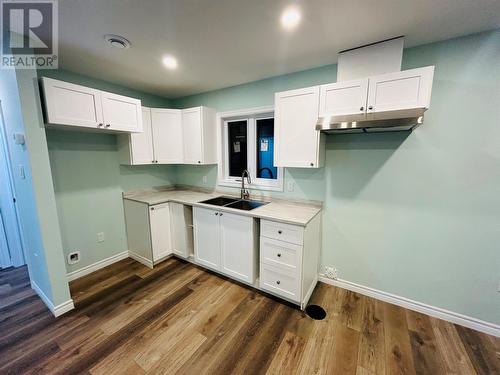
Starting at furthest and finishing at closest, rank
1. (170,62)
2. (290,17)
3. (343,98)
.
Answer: (170,62)
(343,98)
(290,17)

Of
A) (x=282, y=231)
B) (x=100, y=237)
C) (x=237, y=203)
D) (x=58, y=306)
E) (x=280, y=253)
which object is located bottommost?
(x=58, y=306)

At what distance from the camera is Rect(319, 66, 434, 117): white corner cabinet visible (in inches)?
60.6

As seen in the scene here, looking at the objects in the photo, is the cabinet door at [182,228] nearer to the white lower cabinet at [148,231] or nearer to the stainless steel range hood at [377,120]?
the white lower cabinet at [148,231]

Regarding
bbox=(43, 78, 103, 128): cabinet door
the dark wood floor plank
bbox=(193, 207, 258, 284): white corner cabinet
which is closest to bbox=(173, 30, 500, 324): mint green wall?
the dark wood floor plank

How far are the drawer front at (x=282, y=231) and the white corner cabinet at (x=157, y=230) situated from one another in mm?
1290

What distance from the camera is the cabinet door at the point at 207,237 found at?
2.52 meters

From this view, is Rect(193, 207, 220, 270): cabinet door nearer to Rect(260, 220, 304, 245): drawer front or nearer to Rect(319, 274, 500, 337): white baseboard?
Rect(260, 220, 304, 245): drawer front

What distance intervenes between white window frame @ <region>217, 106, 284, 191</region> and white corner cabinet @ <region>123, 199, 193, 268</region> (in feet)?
2.62

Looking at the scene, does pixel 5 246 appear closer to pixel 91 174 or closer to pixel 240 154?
pixel 91 174

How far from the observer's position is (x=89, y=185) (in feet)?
8.62

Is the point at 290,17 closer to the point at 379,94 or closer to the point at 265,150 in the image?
the point at 379,94

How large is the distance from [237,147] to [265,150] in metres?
0.49

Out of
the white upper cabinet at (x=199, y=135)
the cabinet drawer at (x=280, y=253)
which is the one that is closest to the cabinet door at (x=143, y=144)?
the white upper cabinet at (x=199, y=135)

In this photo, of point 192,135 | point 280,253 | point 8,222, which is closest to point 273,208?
point 280,253
